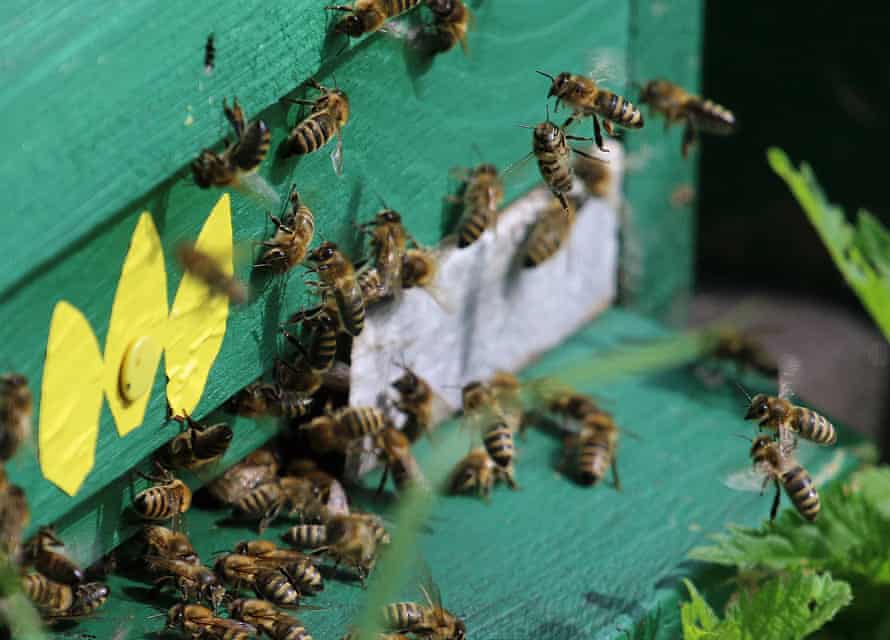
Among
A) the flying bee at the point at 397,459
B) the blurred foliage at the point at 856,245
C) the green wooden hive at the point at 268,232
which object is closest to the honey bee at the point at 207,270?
the green wooden hive at the point at 268,232

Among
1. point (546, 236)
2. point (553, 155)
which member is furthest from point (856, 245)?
point (553, 155)

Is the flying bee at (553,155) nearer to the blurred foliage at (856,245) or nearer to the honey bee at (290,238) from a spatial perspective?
the honey bee at (290,238)

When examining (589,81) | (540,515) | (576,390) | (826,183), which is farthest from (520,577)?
(826,183)

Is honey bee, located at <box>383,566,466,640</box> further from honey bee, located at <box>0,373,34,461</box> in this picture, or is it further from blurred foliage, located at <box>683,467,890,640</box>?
honey bee, located at <box>0,373,34,461</box>

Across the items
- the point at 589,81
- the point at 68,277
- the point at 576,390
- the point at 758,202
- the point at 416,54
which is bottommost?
the point at 758,202

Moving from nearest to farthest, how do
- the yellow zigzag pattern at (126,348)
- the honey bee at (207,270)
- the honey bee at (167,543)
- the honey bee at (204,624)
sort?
the yellow zigzag pattern at (126,348) < the honey bee at (207,270) < the honey bee at (204,624) < the honey bee at (167,543)

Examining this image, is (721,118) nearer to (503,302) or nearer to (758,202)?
(503,302)
